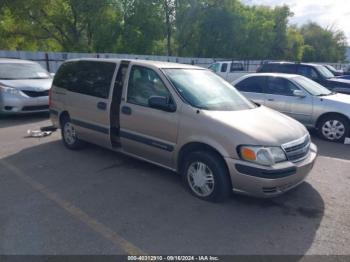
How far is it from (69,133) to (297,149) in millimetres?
4080

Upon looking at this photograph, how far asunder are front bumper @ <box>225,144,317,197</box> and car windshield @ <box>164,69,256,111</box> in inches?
36.7

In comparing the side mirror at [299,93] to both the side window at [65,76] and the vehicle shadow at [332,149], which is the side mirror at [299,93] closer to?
the vehicle shadow at [332,149]

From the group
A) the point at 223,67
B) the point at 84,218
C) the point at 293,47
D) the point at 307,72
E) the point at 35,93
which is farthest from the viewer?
the point at 293,47

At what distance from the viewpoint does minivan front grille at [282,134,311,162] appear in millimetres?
3562

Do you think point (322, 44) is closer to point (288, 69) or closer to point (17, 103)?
point (288, 69)

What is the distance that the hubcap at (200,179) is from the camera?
375 cm

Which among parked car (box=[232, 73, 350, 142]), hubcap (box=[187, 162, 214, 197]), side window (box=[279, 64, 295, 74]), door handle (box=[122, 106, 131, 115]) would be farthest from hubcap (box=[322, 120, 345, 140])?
side window (box=[279, 64, 295, 74])

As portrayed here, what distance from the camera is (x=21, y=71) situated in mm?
9211

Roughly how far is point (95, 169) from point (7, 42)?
28380 mm

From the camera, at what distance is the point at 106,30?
1113 inches

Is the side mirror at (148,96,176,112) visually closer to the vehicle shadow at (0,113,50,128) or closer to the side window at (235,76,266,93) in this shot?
the side window at (235,76,266,93)

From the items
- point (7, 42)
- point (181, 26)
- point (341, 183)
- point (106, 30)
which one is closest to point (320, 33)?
point (181, 26)

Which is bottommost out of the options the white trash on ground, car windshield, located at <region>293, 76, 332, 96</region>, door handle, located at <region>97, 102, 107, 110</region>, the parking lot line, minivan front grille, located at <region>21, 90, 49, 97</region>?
the white trash on ground

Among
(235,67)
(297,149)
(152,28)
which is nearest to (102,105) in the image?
(297,149)
